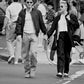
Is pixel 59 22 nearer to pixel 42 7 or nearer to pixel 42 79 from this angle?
pixel 42 79

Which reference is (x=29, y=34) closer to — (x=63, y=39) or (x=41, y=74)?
(x=63, y=39)

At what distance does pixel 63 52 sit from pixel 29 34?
3.16 feet

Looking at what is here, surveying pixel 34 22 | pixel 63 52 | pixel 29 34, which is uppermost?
pixel 34 22

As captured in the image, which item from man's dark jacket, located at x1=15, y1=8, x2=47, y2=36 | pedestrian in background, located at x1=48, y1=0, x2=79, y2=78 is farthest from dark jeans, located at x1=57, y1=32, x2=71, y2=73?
man's dark jacket, located at x1=15, y1=8, x2=47, y2=36

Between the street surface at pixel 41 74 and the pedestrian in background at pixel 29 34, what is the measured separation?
0.35 meters

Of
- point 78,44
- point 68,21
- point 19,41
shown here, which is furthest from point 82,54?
point 68,21

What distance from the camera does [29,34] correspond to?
1583cm

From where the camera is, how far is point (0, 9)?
3316 cm

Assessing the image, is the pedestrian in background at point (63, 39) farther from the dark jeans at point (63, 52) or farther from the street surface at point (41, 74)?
the street surface at point (41, 74)

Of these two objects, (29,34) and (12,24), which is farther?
(12,24)

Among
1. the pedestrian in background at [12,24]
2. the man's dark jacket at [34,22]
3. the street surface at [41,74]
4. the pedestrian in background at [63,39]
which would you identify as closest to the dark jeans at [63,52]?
the pedestrian in background at [63,39]

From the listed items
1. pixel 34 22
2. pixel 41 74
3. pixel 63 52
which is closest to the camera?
pixel 63 52

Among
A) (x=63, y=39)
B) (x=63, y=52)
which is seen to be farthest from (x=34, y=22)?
(x=63, y=52)

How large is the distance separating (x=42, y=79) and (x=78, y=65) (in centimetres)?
410
